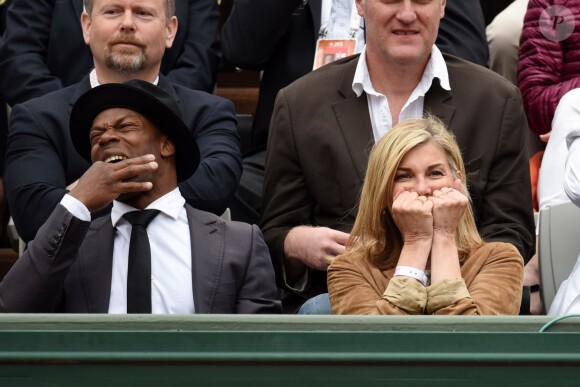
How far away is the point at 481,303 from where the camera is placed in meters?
3.74

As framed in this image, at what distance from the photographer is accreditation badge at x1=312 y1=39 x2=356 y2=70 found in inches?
207

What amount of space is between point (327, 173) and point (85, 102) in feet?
2.97

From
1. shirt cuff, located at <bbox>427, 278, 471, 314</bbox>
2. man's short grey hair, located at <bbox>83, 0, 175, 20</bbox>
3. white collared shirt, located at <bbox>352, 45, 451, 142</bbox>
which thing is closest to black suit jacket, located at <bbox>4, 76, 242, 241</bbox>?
man's short grey hair, located at <bbox>83, 0, 175, 20</bbox>

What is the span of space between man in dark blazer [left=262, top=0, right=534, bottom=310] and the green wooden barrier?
5.30 feet

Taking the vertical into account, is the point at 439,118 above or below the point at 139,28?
below

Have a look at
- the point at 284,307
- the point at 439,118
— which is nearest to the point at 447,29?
the point at 439,118

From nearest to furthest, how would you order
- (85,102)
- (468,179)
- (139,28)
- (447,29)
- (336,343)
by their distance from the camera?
(336,343)
(85,102)
(468,179)
(139,28)
(447,29)

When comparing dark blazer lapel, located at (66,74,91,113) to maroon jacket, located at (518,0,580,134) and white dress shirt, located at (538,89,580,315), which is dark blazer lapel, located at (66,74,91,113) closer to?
white dress shirt, located at (538,89,580,315)

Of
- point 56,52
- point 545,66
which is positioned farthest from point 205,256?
point 545,66

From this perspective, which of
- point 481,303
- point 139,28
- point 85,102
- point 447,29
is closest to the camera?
point 481,303

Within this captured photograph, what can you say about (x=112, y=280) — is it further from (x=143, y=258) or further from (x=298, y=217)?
(x=298, y=217)

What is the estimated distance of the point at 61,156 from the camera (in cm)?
479

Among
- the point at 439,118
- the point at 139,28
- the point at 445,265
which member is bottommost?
the point at 445,265

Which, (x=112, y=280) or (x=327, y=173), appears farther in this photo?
(x=327, y=173)
